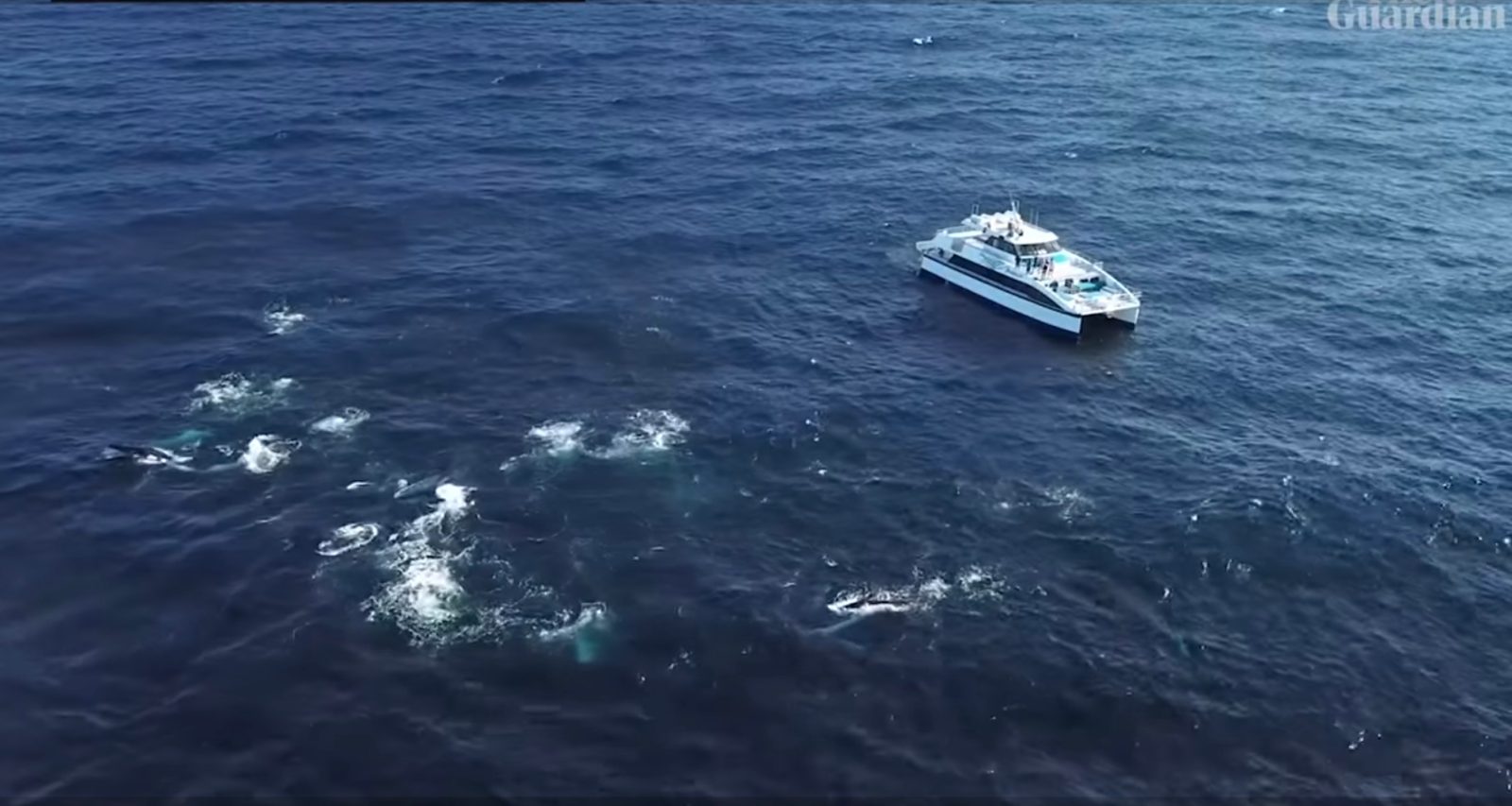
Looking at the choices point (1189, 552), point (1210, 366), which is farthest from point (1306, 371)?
point (1189, 552)

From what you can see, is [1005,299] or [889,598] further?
[1005,299]

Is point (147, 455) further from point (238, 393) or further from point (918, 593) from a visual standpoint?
point (918, 593)

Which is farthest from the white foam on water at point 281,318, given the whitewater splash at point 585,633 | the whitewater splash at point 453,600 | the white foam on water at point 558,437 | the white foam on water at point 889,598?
the white foam on water at point 889,598

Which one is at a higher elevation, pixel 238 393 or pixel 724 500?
pixel 238 393

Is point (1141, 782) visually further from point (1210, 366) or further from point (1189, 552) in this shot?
point (1210, 366)

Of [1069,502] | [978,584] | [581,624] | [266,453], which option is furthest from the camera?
[266,453]

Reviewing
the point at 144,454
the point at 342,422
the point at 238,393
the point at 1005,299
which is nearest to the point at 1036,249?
the point at 1005,299

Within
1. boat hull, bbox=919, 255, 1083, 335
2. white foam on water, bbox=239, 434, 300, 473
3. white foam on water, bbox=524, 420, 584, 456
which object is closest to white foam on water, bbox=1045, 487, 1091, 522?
boat hull, bbox=919, 255, 1083, 335
